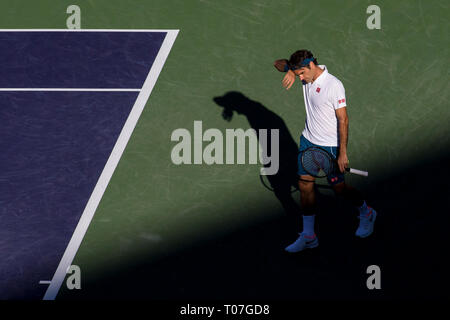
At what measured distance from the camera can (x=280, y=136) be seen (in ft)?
44.9

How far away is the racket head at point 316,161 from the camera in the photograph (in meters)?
12.0

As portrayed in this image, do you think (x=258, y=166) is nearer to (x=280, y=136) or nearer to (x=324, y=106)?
(x=280, y=136)

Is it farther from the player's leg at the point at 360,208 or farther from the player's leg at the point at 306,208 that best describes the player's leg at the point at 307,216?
the player's leg at the point at 360,208

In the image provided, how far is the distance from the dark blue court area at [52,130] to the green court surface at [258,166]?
27 centimetres

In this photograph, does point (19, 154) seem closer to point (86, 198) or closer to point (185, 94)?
point (86, 198)

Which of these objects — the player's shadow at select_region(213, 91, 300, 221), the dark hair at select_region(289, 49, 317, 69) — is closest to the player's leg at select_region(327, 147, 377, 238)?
the player's shadow at select_region(213, 91, 300, 221)

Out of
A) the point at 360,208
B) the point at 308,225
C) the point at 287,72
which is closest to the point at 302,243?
the point at 308,225

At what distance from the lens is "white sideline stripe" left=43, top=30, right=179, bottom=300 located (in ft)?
41.5

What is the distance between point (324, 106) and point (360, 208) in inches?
59.4

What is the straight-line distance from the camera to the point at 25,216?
13.2 meters

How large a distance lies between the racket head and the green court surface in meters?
1.15

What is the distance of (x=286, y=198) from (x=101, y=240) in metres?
2.44

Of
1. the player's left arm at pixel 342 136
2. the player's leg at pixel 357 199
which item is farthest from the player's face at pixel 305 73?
the player's leg at pixel 357 199
